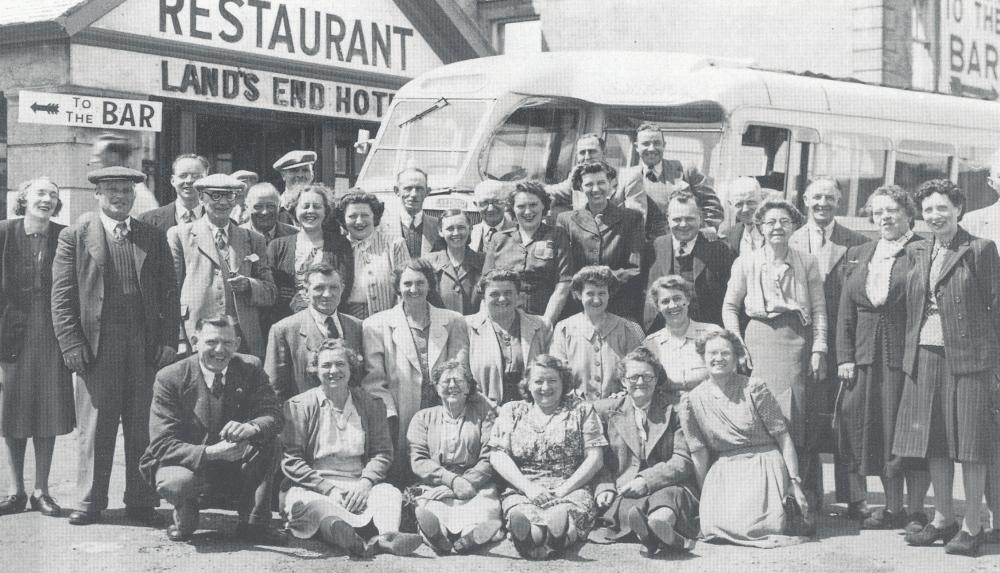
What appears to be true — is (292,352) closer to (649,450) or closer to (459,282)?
(459,282)

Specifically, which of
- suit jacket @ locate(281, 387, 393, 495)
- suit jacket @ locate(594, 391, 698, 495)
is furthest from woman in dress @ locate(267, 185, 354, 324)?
suit jacket @ locate(594, 391, 698, 495)

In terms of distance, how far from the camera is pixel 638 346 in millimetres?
7312

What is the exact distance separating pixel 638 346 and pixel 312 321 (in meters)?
1.86

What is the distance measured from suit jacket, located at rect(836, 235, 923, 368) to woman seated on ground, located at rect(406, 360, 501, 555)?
6.69 ft

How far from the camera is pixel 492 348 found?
24.1 feet

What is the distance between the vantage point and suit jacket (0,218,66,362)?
7.39 meters

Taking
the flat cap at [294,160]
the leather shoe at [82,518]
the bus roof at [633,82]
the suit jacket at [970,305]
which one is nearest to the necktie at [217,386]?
the leather shoe at [82,518]

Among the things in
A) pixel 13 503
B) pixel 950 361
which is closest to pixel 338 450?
pixel 13 503

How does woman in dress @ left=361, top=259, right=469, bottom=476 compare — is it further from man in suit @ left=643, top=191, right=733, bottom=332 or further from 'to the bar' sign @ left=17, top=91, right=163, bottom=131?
'to the bar' sign @ left=17, top=91, right=163, bottom=131

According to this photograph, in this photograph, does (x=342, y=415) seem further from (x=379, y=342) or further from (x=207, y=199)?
(x=207, y=199)

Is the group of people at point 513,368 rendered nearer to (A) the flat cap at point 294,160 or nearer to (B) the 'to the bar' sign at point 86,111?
(A) the flat cap at point 294,160

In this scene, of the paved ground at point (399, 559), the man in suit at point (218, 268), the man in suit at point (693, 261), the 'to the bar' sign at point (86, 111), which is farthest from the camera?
the 'to the bar' sign at point (86, 111)

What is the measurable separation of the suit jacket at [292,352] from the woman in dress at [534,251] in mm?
1165

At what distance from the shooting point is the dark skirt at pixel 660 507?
21.5 ft
